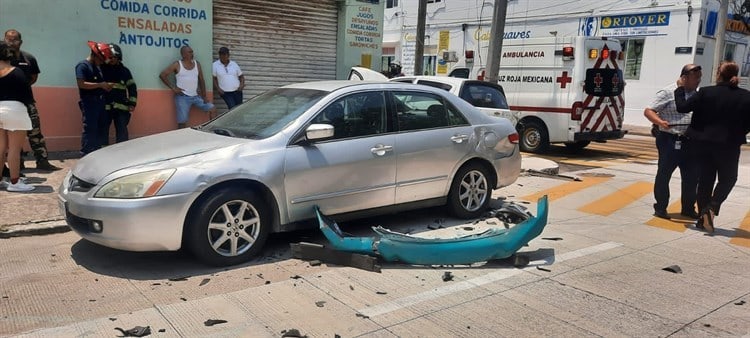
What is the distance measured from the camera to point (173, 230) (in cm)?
430

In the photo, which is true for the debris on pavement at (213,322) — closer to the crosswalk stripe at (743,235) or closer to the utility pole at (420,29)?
the crosswalk stripe at (743,235)

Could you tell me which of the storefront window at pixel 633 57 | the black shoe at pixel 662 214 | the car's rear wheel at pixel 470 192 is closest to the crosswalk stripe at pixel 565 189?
the black shoe at pixel 662 214

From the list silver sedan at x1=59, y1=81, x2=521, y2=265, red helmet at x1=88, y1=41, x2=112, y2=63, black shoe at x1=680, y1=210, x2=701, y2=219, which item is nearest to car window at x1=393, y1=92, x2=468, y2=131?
silver sedan at x1=59, y1=81, x2=521, y2=265

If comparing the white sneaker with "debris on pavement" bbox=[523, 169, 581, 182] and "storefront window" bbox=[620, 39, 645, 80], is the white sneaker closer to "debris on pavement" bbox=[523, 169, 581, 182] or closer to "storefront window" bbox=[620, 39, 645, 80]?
"debris on pavement" bbox=[523, 169, 581, 182]

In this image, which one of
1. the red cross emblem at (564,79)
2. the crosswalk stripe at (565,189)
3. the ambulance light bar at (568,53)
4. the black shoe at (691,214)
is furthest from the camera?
the red cross emblem at (564,79)

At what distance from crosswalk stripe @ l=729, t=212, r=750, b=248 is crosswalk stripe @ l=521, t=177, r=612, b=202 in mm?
2158

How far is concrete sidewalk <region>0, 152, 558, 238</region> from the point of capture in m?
5.41

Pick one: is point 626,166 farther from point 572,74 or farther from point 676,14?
point 676,14

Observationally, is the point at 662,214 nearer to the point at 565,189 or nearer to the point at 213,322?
the point at 565,189

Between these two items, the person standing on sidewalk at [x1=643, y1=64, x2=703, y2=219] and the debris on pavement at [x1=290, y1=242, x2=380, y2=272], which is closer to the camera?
the debris on pavement at [x1=290, y1=242, x2=380, y2=272]

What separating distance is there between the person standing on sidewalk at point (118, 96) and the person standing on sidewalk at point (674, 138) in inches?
272

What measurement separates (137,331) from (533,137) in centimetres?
1042

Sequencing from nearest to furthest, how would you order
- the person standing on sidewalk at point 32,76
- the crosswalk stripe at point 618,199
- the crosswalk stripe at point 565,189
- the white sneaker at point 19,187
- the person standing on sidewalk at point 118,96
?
1. the white sneaker at point 19,187
2. the person standing on sidewalk at point 32,76
3. the crosswalk stripe at point 618,199
4. the crosswalk stripe at point 565,189
5. the person standing on sidewalk at point 118,96

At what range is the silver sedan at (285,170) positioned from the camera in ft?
14.0
